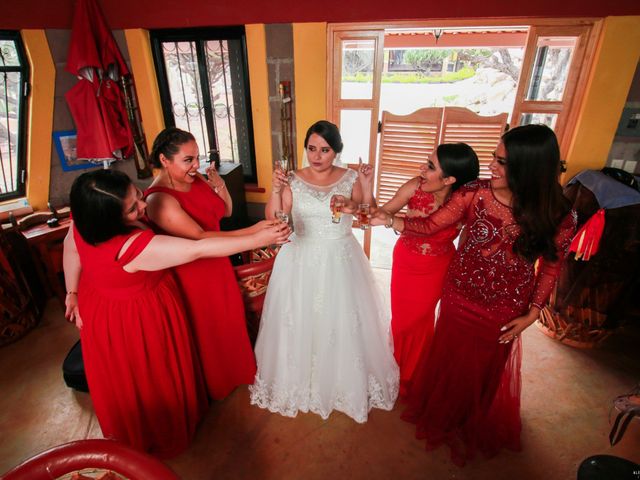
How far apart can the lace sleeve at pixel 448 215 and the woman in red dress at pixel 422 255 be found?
0.14 meters

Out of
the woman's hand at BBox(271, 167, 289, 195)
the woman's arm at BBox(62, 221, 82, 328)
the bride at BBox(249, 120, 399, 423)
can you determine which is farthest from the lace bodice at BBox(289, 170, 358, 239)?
the woman's arm at BBox(62, 221, 82, 328)

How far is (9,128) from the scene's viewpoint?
3572 mm

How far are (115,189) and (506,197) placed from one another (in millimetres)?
1646

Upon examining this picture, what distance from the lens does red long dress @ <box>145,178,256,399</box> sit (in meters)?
1.96

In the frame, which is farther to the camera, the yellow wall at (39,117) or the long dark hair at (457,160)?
the yellow wall at (39,117)

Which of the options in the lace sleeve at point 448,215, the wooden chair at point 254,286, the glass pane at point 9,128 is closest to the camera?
the lace sleeve at point 448,215

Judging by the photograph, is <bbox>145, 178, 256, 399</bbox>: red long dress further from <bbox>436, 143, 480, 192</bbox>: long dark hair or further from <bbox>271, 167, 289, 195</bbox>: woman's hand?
<bbox>436, 143, 480, 192</bbox>: long dark hair

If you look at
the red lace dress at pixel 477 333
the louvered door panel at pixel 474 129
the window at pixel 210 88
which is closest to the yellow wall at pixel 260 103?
the window at pixel 210 88

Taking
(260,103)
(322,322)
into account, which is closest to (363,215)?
(322,322)

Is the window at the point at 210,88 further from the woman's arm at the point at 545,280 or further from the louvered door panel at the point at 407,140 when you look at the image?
the woman's arm at the point at 545,280

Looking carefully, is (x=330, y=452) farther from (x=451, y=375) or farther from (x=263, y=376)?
(x=451, y=375)

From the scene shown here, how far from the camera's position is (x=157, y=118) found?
3.91m

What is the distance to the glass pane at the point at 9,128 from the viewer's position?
3.44 metres

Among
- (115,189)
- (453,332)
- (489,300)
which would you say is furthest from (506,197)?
(115,189)
